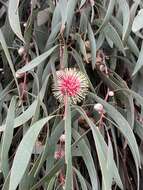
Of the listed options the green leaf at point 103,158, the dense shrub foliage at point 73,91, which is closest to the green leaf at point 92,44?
the dense shrub foliage at point 73,91

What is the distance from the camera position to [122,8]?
3.08 ft

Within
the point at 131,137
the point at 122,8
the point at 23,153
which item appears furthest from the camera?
the point at 122,8

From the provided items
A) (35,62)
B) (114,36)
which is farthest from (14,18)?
(114,36)

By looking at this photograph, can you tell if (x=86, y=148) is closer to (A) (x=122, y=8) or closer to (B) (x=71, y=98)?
(B) (x=71, y=98)

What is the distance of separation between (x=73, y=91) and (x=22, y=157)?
0.17 m

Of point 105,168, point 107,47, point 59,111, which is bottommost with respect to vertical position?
point 105,168

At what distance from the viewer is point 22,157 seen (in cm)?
71

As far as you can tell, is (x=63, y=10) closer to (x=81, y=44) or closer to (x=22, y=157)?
(x=81, y=44)

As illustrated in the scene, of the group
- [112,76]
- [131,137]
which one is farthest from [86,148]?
[112,76]

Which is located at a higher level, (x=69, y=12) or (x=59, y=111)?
(x=69, y=12)

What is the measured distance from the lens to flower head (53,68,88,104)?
2.71 feet

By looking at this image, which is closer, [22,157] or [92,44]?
[22,157]

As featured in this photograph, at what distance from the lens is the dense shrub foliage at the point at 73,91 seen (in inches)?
31.7

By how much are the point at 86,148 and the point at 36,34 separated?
0.94 feet
